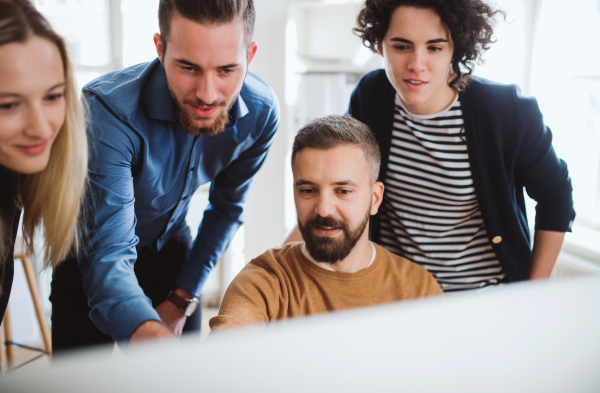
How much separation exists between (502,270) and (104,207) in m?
0.91

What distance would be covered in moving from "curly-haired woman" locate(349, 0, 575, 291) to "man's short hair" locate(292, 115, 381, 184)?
61 millimetres

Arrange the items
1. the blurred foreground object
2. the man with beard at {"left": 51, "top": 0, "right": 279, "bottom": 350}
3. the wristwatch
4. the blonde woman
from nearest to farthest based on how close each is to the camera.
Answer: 1. the blurred foreground object
2. the blonde woman
3. the man with beard at {"left": 51, "top": 0, "right": 279, "bottom": 350}
4. the wristwatch

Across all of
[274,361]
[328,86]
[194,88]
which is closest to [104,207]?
[194,88]

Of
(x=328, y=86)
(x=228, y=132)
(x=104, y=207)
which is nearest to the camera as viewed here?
(x=104, y=207)

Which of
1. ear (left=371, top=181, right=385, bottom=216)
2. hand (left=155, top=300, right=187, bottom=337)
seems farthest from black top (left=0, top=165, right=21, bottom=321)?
ear (left=371, top=181, right=385, bottom=216)

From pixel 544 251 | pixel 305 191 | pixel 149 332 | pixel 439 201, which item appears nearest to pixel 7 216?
pixel 149 332

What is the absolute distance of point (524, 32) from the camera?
2.25 metres

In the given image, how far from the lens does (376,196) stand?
1.13m

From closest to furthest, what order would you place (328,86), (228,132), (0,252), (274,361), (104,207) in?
(274,361) → (0,252) → (104,207) → (228,132) → (328,86)

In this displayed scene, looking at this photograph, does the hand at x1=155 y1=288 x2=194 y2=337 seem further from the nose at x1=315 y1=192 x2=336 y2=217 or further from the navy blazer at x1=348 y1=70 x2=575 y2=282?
the navy blazer at x1=348 y1=70 x2=575 y2=282

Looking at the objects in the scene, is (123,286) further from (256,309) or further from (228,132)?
(228,132)

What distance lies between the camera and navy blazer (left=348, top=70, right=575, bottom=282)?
41.3 inches


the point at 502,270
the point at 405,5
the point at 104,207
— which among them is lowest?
the point at 502,270

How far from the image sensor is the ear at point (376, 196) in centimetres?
112
